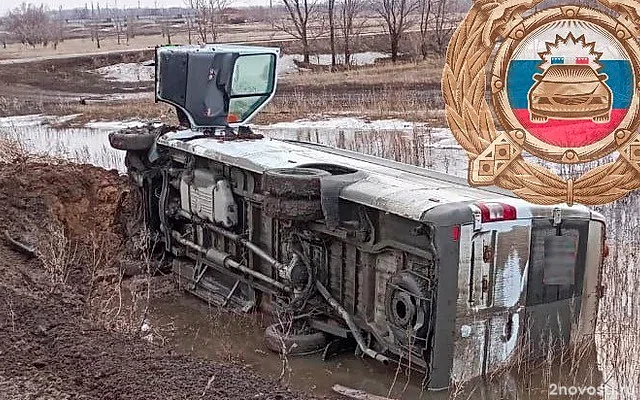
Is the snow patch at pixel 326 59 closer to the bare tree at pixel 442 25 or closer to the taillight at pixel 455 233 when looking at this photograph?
the bare tree at pixel 442 25

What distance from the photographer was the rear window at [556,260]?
591 cm

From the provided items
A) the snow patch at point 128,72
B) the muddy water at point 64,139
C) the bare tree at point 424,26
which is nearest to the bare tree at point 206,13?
the snow patch at point 128,72

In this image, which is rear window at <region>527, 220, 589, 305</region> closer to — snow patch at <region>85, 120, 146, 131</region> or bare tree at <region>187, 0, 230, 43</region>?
snow patch at <region>85, 120, 146, 131</region>

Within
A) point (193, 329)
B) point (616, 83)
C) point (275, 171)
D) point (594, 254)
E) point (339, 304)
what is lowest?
point (193, 329)

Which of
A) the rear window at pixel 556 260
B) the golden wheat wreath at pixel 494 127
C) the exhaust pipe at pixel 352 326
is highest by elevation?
the golden wheat wreath at pixel 494 127

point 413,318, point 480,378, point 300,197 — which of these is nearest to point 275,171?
point 300,197

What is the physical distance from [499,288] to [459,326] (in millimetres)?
408

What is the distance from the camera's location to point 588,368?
6.30m

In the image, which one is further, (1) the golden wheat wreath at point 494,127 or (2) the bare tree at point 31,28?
(2) the bare tree at point 31,28

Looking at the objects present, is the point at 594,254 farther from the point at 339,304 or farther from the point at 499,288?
the point at 339,304

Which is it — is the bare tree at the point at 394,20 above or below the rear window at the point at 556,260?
above

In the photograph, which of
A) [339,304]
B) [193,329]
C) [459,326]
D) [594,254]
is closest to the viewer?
[459,326]

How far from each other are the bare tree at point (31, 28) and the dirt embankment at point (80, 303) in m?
44.7

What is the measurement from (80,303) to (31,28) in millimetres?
51738
